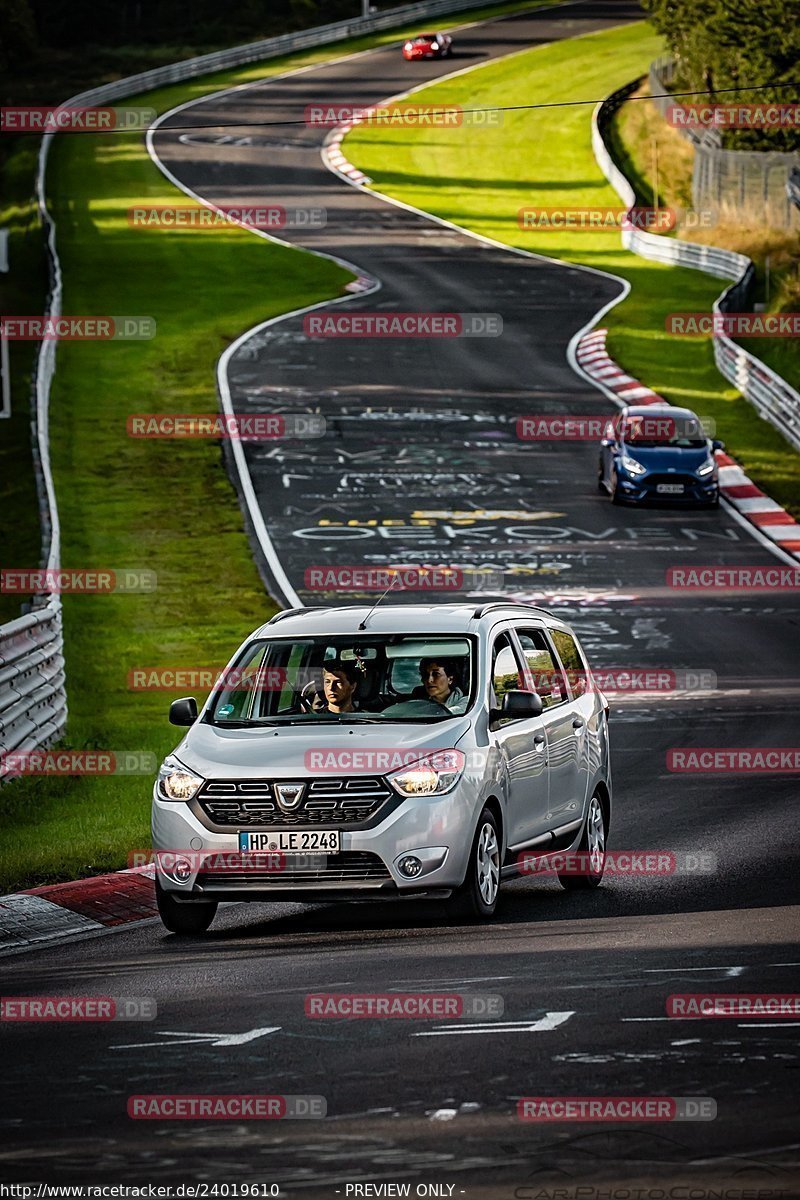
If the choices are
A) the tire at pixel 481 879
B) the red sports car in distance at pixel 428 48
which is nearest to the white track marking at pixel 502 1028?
the tire at pixel 481 879

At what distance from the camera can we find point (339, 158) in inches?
3083

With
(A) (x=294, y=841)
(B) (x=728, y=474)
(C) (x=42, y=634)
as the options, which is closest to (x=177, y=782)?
(A) (x=294, y=841)

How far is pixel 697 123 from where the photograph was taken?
239 ft

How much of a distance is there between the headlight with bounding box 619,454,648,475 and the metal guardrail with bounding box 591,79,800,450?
5.62 meters

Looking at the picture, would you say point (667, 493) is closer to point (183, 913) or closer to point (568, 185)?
point (183, 913)

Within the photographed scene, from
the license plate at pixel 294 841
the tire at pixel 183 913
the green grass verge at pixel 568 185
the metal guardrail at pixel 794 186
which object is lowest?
the green grass verge at pixel 568 185

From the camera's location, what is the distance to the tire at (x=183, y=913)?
11.7 metres

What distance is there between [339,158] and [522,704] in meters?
68.4

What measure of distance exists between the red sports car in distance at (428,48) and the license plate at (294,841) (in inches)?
3506

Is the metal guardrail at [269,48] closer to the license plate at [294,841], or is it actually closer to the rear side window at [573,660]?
the rear side window at [573,660]

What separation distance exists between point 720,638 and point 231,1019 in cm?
1757

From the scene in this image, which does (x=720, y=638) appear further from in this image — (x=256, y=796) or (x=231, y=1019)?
(x=231, y=1019)

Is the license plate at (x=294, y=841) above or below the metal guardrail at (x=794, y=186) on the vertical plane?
above

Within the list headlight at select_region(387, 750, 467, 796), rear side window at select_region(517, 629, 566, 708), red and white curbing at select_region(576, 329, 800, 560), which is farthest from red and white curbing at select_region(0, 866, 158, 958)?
red and white curbing at select_region(576, 329, 800, 560)
